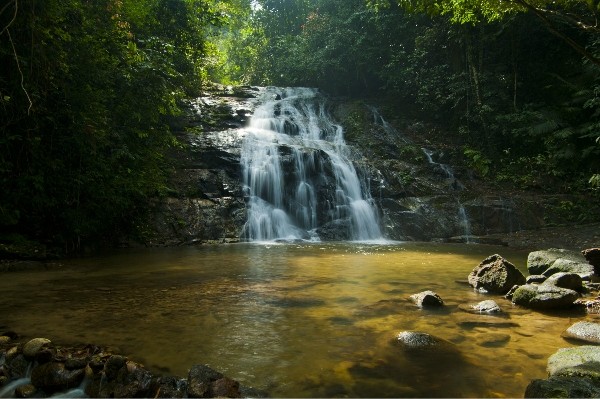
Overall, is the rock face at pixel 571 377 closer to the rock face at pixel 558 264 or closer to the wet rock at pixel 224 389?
the wet rock at pixel 224 389

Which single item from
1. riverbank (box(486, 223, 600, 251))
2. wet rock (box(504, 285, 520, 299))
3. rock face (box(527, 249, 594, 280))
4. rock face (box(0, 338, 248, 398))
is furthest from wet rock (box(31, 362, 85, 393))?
riverbank (box(486, 223, 600, 251))

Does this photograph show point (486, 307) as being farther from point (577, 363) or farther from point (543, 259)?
point (543, 259)

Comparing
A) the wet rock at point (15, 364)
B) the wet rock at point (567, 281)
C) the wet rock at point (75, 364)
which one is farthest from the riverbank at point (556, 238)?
the wet rock at point (15, 364)

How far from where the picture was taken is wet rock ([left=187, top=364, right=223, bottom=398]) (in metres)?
2.81

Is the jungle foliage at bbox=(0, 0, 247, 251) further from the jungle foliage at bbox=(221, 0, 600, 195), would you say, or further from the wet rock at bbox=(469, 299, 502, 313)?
the jungle foliage at bbox=(221, 0, 600, 195)

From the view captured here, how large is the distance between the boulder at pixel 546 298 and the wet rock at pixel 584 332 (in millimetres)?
822

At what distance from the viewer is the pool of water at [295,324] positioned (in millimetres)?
3244

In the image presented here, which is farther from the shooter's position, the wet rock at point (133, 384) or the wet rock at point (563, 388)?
the wet rock at point (133, 384)

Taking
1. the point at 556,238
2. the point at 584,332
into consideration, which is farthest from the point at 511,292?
the point at 556,238

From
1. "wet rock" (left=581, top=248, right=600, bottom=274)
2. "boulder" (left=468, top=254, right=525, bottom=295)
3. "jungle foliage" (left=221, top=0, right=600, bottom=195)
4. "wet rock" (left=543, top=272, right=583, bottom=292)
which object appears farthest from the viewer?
"jungle foliage" (left=221, top=0, right=600, bottom=195)

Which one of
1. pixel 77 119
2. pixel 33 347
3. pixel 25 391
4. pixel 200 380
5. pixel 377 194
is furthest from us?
pixel 377 194

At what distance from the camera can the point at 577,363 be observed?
10.2 ft

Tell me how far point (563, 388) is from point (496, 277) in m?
3.61

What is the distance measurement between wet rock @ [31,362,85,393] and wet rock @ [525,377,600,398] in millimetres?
3144
